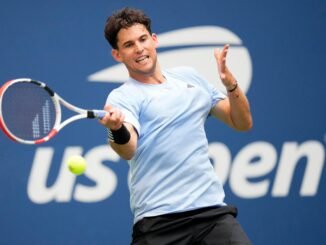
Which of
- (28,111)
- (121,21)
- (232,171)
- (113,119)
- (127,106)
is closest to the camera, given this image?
(113,119)

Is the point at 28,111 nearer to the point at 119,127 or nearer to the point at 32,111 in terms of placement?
the point at 32,111

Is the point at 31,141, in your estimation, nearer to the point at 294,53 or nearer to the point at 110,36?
the point at 110,36

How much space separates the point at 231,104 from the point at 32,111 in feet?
3.26

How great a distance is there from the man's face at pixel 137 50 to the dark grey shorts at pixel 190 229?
2.41 ft

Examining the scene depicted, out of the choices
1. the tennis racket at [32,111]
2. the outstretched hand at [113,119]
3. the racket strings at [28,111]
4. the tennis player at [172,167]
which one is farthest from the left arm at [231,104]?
the racket strings at [28,111]

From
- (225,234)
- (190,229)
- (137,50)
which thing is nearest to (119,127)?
(137,50)

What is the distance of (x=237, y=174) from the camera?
7.08 metres

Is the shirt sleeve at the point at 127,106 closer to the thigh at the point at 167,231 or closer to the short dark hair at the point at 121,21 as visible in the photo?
the short dark hair at the point at 121,21

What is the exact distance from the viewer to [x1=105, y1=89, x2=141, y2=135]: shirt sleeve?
4.87m

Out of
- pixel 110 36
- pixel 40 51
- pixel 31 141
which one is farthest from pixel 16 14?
pixel 31 141

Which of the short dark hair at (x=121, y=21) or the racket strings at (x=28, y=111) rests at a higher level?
the short dark hair at (x=121, y=21)

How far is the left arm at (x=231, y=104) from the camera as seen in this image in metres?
4.95

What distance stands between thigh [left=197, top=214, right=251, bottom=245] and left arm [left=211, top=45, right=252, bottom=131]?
49 centimetres

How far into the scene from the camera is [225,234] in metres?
4.99
